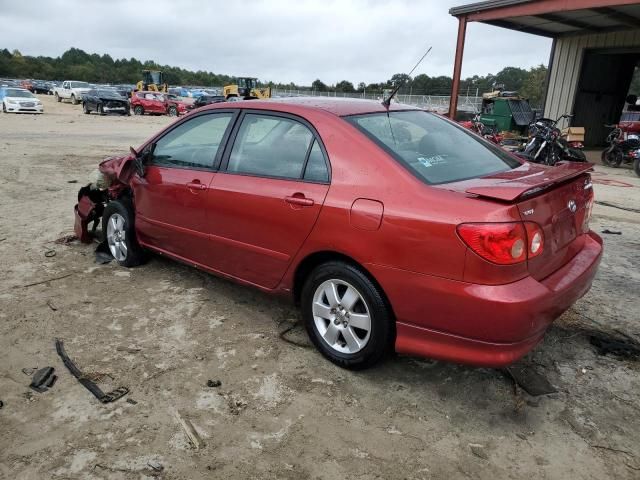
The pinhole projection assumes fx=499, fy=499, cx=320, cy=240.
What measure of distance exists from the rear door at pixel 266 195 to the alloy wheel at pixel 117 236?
144cm

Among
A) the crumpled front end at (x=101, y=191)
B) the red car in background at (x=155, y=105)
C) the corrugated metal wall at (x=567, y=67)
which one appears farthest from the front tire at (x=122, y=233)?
the red car in background at (x=155, y=105)

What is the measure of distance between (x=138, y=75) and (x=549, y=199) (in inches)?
4149

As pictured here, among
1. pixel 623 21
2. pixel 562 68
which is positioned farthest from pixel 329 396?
pixel 562 68

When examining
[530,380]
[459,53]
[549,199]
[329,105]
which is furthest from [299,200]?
[459,53]

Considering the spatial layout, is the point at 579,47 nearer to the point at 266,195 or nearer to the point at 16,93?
the point at 266,195

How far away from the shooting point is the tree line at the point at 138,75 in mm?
34250

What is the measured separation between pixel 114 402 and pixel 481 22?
13706mm

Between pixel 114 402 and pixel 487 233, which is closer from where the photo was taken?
pixel 487 233

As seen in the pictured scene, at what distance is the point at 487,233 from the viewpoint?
2326 millimetres

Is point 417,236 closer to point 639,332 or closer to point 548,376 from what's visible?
point 548,376

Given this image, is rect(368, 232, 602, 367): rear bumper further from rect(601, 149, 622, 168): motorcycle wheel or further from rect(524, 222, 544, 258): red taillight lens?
rect(601, 149, 622, 168): motorcycle wheel

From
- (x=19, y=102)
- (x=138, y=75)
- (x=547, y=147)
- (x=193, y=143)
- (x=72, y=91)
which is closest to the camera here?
(x=193, y=143)

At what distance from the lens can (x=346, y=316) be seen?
294 centimetres

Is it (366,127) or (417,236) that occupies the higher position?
(366,127)
